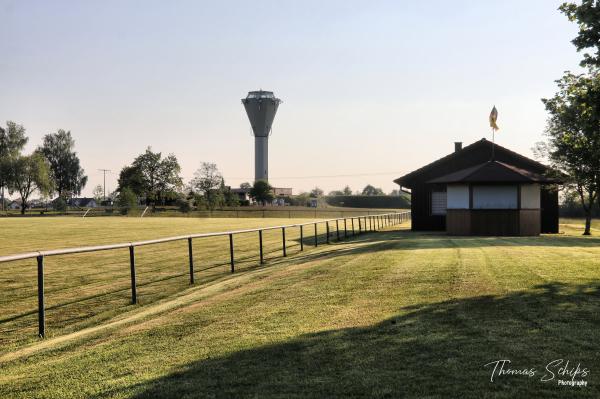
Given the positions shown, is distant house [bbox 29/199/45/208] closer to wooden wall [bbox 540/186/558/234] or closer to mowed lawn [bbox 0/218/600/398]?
wooden wall [bbox 540/186/558/234]

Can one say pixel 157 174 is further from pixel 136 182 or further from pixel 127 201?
pixel 127 201

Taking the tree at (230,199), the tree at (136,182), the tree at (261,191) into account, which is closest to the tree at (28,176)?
the tree at (136,182)

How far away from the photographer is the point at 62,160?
125062mm

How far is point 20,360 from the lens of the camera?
6980 millimetres

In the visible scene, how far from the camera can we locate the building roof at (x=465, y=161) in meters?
34.6

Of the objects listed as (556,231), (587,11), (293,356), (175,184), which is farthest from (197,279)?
(175,184)

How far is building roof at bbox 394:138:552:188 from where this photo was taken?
34.6m

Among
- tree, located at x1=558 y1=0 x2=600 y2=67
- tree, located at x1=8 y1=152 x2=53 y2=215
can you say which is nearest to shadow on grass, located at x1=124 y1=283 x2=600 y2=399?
tree, located at x1=558 y1=0 x2=600 y2=67

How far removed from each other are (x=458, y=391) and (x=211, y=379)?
219 centimetres

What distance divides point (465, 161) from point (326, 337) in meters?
31.0

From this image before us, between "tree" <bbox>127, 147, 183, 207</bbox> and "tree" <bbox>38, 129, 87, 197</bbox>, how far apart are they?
46.9 ft

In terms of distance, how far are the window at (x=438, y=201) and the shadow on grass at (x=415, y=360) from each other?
92.8 ft

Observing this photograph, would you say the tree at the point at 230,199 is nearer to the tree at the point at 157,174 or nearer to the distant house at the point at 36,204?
the tree at the point at 157,174

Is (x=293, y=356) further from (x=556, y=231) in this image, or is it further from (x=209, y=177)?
(x=209, y=177)
